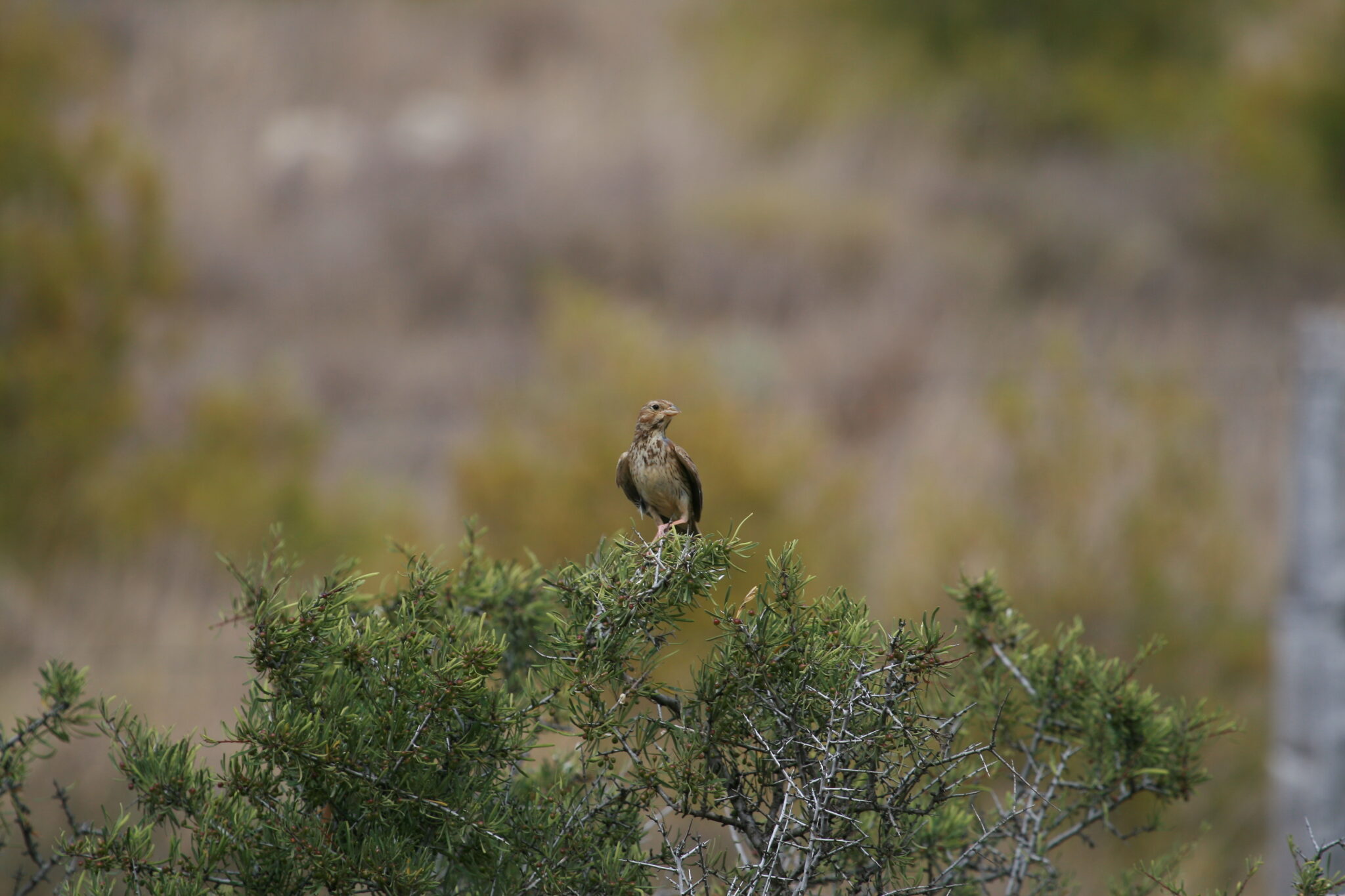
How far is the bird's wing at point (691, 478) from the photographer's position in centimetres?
330

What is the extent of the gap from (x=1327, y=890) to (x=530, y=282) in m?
20.5

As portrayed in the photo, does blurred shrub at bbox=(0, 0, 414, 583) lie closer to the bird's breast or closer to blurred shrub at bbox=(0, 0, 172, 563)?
blurred shrub at bbox=(0, 0, 172, 563)

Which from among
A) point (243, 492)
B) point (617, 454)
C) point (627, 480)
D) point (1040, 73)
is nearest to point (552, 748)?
point (627, 480)

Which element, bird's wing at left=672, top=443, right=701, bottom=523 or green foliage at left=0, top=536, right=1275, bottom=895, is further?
bird's wing at left=672, top=443, right=701, bottom=523

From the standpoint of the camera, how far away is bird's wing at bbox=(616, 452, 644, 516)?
3.43m

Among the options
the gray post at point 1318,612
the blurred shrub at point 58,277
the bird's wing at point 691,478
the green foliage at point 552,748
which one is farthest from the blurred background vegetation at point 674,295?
the green foliage at point 552,748

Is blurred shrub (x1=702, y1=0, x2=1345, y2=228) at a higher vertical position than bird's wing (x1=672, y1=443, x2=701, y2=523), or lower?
higher

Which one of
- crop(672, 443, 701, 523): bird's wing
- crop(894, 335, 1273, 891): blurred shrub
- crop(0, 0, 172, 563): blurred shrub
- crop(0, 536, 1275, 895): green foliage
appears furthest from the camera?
crop(0, 0, 172, 563): blurred shrub

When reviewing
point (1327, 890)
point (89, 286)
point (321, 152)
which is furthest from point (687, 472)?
point (321, 152)

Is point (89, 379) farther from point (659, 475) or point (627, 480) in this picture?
point (659, 475)

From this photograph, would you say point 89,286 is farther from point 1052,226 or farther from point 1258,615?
point 1052,226

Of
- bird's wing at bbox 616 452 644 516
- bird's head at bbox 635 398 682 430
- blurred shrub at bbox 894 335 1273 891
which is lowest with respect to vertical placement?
bird's wing at bbox 616 452 644 516

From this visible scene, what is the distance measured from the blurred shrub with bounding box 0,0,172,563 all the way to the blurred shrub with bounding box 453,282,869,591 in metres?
3.53

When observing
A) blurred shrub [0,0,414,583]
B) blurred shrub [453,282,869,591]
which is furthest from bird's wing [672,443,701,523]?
blurred shrub [0,0,414,583]
